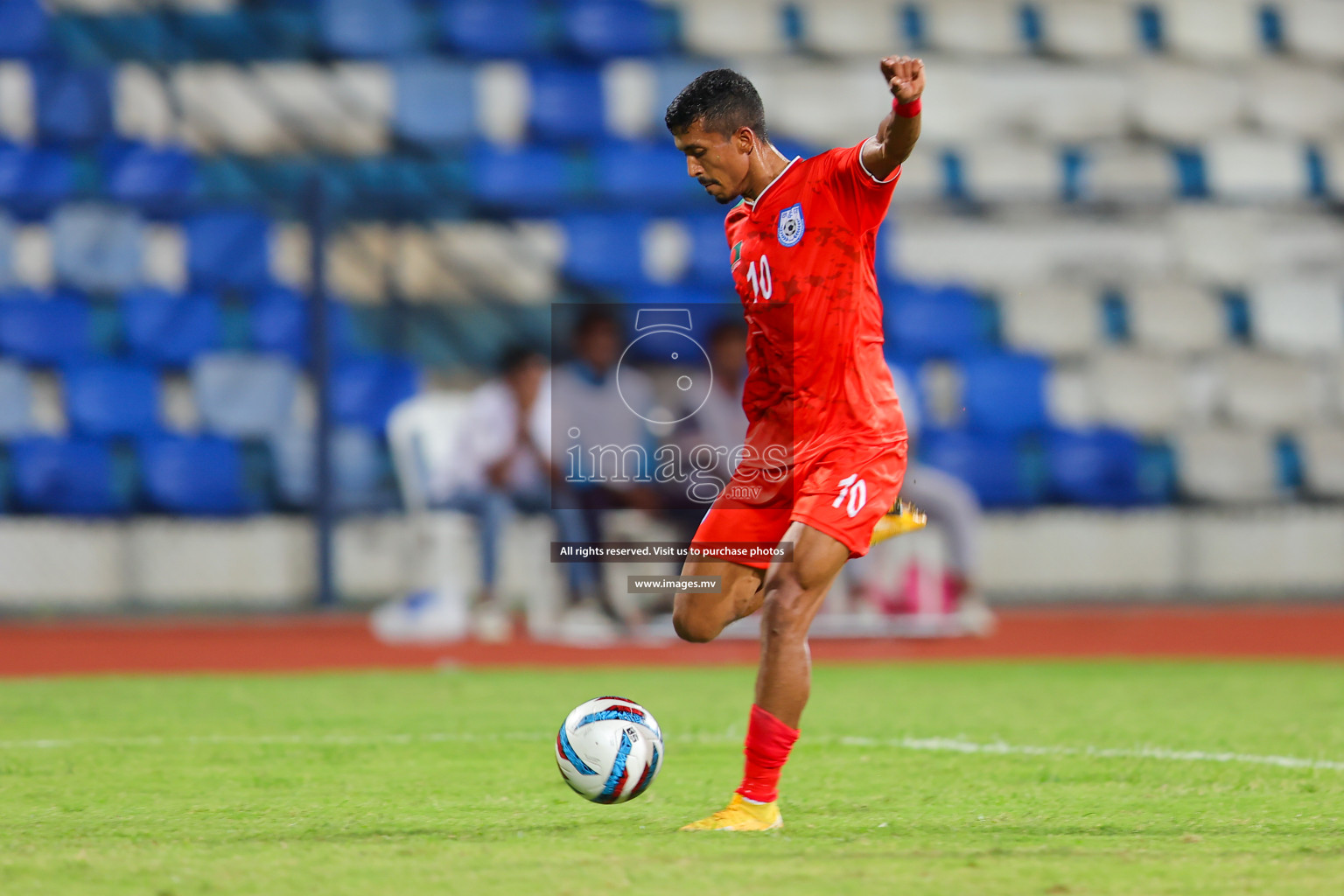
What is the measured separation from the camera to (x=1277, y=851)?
13.3 ft

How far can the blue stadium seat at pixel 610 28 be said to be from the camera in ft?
50.0

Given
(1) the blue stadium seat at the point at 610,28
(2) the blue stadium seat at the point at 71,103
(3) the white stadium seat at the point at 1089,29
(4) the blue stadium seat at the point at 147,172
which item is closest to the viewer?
(4) the blue stadium seat at the point at 147,172

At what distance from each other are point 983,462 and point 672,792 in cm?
785

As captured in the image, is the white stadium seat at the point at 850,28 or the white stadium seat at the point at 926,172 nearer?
the white stadium seat at the point at 926,172

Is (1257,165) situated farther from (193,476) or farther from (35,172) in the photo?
(35,172)

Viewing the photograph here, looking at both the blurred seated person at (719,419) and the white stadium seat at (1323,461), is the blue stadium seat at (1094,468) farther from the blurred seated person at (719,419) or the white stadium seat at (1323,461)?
the blurred seated person at (719,419)

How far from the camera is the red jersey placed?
472 centimetres

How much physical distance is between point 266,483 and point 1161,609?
257 inches

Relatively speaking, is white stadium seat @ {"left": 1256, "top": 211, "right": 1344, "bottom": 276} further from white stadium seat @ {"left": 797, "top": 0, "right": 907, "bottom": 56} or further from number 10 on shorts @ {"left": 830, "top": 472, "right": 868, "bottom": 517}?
number 10 on shorts @ {"left": 830, "top": 472, "right": 868, "bottom": 517}

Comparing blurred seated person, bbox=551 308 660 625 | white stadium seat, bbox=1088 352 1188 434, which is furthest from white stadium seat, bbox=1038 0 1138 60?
blurred seated person, bbox=551 308 660 625

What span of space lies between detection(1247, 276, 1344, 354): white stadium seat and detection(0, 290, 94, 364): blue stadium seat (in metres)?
9.43

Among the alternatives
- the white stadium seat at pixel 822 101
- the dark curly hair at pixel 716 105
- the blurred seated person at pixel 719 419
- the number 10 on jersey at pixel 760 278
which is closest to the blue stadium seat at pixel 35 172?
the blurred seated person at pixel 719 419

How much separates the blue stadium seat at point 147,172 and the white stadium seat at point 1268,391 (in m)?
8.50

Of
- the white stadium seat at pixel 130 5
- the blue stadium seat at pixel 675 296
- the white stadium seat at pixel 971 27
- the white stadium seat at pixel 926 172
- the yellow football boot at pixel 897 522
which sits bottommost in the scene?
the yellow football boot at pixel 897 522
